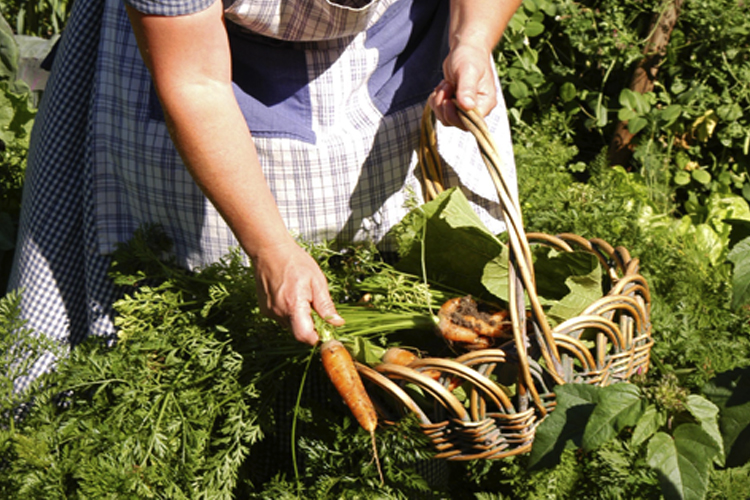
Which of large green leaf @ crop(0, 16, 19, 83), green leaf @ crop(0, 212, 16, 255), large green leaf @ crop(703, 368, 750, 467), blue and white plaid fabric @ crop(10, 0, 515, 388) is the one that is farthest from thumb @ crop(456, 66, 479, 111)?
large green leaf @ crop(0, 16, 19, 83)

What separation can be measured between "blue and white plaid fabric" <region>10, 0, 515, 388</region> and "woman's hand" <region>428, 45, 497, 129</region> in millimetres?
175

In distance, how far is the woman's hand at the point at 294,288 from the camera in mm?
1059

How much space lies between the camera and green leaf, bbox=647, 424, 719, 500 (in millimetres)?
911

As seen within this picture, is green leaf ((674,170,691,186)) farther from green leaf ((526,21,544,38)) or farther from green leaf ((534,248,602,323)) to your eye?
green leaf ((534,248,602,323))

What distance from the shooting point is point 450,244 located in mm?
1363

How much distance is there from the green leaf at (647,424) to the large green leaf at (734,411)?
0.34 feet

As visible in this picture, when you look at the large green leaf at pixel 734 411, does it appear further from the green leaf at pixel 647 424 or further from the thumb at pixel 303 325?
the thumb at pixel 303 325

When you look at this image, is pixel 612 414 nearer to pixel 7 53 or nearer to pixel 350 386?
pixel 350 386

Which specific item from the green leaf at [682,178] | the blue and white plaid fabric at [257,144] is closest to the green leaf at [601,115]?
the green leaf at [682,178]

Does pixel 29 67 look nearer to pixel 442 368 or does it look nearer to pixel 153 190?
pixel 153 190

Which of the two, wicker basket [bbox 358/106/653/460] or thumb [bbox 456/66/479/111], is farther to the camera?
thumb [bbox 456/66/479/111]

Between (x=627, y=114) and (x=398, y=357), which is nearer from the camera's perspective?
(x=398, y=357)

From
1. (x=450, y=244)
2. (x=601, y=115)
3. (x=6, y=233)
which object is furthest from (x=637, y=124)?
(x=6, y=233)

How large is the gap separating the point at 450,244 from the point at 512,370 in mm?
323
